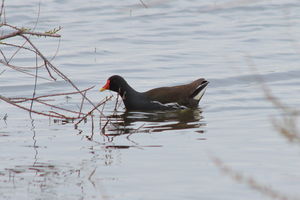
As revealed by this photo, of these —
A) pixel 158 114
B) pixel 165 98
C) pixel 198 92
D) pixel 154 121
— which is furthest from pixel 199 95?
pixel 154 121

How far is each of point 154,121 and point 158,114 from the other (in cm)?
72

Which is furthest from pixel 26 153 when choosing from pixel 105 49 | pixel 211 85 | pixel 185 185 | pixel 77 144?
pixel 105 49

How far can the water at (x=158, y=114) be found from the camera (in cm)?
692

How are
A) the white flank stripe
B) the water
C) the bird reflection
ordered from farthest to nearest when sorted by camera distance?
1. the white flank stripe
2. the bird reflection
3. the water

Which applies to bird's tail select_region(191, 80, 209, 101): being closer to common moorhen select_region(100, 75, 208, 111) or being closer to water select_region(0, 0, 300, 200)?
common moorhen select_region(100, 75, 208, 111)

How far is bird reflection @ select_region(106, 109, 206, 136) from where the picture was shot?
9645 millimetres

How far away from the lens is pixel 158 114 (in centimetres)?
1119

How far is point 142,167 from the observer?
294 inches

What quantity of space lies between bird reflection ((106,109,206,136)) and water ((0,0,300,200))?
23 millimetres

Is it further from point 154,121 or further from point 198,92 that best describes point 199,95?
point 154,121

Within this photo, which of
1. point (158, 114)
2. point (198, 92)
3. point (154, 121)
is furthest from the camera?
point (198, 92)

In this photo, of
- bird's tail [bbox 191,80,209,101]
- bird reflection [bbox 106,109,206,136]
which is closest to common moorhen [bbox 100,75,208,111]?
bird's tail [bbox 191,80,209,101]

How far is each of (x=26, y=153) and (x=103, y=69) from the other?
597 centimetres

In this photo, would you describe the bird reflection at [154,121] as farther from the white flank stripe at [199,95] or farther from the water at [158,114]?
the white flank stripe at [199,95]
